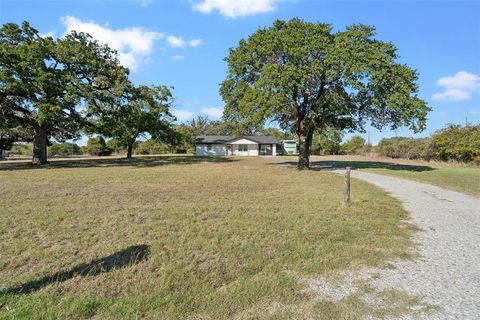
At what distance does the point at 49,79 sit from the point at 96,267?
21.4 meters

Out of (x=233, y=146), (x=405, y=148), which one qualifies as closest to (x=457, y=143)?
(x=405, y=148)

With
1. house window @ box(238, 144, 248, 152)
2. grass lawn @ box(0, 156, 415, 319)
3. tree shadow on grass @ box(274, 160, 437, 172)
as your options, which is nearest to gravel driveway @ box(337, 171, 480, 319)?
grass lawn @ box(0, 156, 415, 319)

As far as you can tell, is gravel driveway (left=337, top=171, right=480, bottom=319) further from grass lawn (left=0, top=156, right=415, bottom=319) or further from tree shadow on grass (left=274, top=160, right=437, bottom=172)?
tree shadow on grass (left=274, top=160, right=437, bottom=172)

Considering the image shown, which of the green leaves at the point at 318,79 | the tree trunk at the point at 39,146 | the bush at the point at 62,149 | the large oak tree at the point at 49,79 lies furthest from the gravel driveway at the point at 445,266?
the bush at the point at 62,149

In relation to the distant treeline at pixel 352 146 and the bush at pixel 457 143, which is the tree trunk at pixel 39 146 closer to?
the distant treeline at pixel 352 146

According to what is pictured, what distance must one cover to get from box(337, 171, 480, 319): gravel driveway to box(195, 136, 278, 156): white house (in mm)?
50345

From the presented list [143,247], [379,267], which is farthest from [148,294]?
[379,267]

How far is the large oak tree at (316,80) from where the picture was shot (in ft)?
64.0

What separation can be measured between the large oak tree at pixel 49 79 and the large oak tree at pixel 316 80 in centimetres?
977

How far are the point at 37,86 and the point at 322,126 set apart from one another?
798 inches

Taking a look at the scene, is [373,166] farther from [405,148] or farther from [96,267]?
[96,267]

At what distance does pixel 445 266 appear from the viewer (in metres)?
4.50

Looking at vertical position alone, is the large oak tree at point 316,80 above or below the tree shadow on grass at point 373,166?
above

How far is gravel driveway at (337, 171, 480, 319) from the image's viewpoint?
346 centimetres
